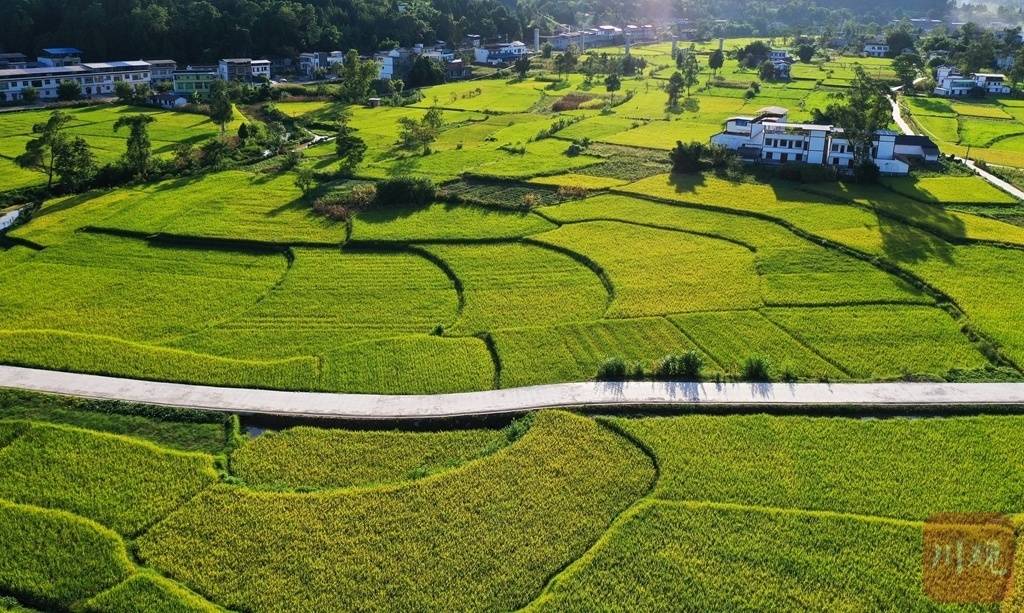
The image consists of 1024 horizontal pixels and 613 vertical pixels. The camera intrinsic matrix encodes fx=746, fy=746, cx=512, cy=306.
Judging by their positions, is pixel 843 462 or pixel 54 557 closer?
pixel 54 557

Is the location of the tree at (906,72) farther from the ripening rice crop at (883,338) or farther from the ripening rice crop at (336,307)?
the ripening rice crop at (336,307)

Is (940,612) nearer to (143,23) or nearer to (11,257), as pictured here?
(11,257)

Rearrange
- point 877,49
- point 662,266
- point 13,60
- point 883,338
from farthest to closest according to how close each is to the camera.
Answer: point 877,49
point 13,60
point 662,266
point 883,338

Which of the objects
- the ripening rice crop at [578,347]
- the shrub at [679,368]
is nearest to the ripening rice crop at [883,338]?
the ripening rice crop at [578,347]

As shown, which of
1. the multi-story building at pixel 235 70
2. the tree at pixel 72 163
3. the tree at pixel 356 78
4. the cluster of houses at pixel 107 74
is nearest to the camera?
the tree at pixel 72 163

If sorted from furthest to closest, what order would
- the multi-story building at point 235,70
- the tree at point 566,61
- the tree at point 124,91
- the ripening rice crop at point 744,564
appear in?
the tree at point 566,61 → the multi-story building at point 235,70 → the tree at point 124,91 → the ripening rice crop at point 744,564

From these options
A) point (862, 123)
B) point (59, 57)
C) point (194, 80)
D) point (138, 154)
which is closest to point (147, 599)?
point (138, 154)

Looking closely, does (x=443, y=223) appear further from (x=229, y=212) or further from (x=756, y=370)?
(x=756, y=370)

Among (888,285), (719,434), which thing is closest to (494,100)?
(888,285)
